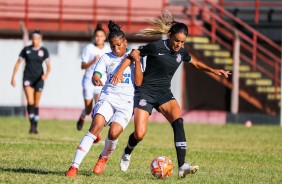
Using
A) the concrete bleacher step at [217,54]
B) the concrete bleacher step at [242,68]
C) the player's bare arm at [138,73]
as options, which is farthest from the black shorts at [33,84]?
the concrete bleacher step at [242,68]

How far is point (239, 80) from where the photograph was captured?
30.2m

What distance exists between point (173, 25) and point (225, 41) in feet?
61.0

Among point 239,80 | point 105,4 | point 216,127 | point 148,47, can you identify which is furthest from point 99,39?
point 105,4

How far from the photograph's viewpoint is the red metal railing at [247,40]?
29.1m

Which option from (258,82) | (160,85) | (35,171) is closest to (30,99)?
(35,171)

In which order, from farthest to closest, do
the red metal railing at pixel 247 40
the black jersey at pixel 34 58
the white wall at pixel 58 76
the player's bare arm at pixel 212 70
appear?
the white wall at pixel 58 76 → the red metal railing at pixel 247 40 → the black jersey at pixel 34 58 → the player's bare arm at pixel 212 70

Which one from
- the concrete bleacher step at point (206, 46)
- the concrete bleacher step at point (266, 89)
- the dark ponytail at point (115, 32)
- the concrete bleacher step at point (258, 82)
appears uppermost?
the dark ponytail at point (115, 32)

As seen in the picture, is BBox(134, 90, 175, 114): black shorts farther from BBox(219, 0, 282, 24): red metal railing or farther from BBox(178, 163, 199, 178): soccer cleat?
BBox(219, 0, 282, 24): red metal railing

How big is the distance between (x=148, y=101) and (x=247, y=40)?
56.0ft

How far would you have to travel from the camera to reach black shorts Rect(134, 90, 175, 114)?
41.0 feet

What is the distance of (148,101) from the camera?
41.2 feet

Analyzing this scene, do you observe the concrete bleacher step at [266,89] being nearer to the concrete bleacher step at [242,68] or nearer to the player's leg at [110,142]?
the concrete bleacher step at [242,68]

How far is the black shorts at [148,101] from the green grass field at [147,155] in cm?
90

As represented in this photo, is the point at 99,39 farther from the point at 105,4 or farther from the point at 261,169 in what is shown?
the point at 105,4
